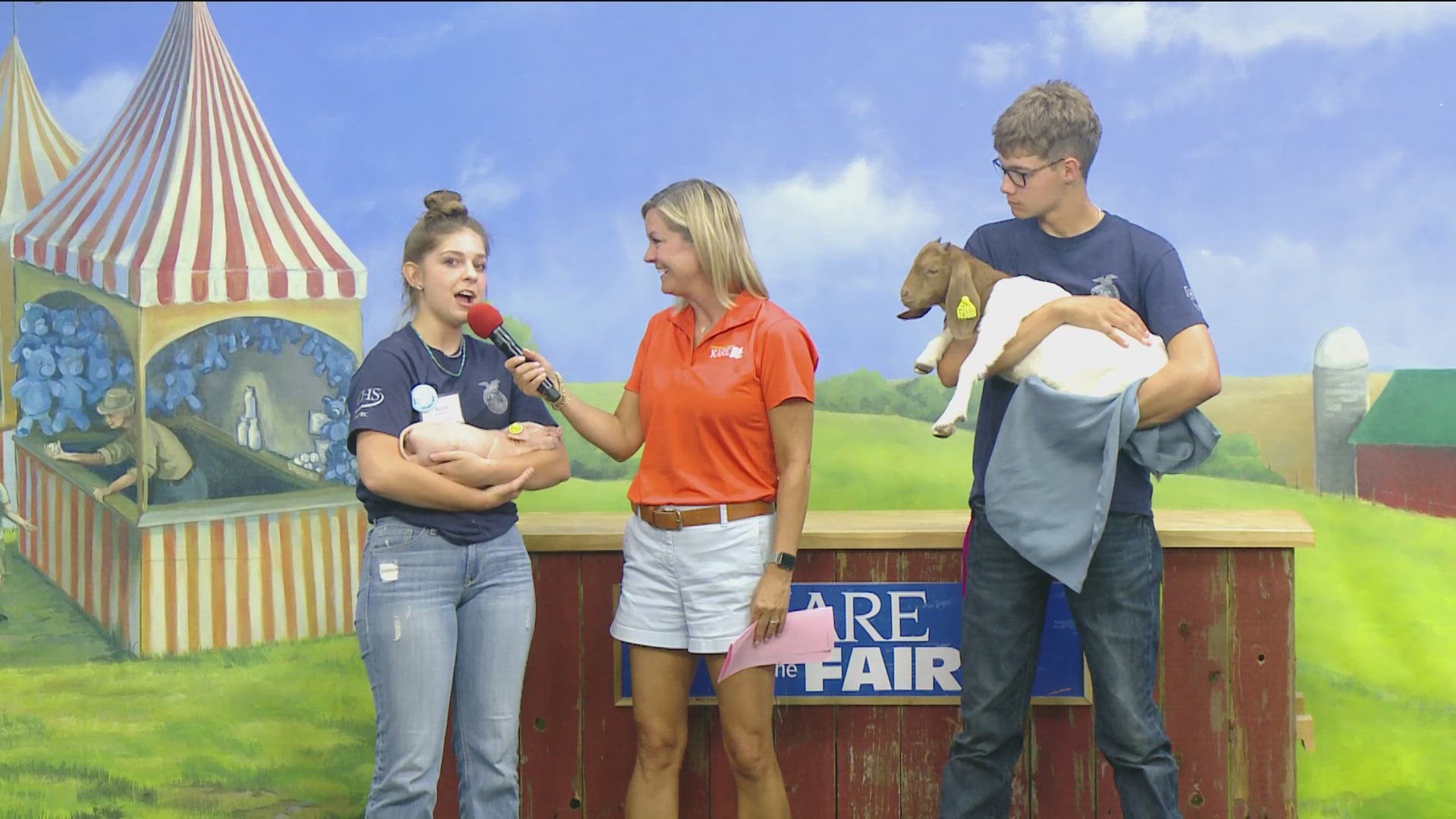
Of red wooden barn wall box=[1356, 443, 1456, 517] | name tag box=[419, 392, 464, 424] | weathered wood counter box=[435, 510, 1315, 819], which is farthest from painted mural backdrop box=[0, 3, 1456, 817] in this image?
name tag box=[419, 392, 464, 424]

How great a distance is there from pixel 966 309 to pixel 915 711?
1037mm

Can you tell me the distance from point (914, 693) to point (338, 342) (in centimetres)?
192

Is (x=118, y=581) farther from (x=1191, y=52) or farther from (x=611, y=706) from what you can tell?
(x=1191, y=52)

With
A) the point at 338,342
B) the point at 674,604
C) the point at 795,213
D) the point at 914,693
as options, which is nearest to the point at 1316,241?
the point at 795,213

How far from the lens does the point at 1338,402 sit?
3.35m

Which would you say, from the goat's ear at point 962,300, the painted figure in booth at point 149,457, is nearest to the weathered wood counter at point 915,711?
the goat's ear at point 962,300

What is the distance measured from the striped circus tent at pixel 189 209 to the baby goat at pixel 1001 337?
193cm

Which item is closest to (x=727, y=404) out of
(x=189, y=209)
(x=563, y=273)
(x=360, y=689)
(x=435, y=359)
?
(x=435, y=359)

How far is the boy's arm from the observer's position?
2.10 m

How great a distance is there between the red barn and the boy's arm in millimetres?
1514

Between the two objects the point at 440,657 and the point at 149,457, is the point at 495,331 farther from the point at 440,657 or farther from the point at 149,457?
the point at 149,457

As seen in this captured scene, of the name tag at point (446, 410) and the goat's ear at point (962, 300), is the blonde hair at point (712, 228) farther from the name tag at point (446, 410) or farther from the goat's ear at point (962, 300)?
the name tag at point (446, 410)

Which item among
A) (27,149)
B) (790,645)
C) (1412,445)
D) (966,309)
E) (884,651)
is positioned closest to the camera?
(966,309)

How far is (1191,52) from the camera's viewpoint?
3.40 m
